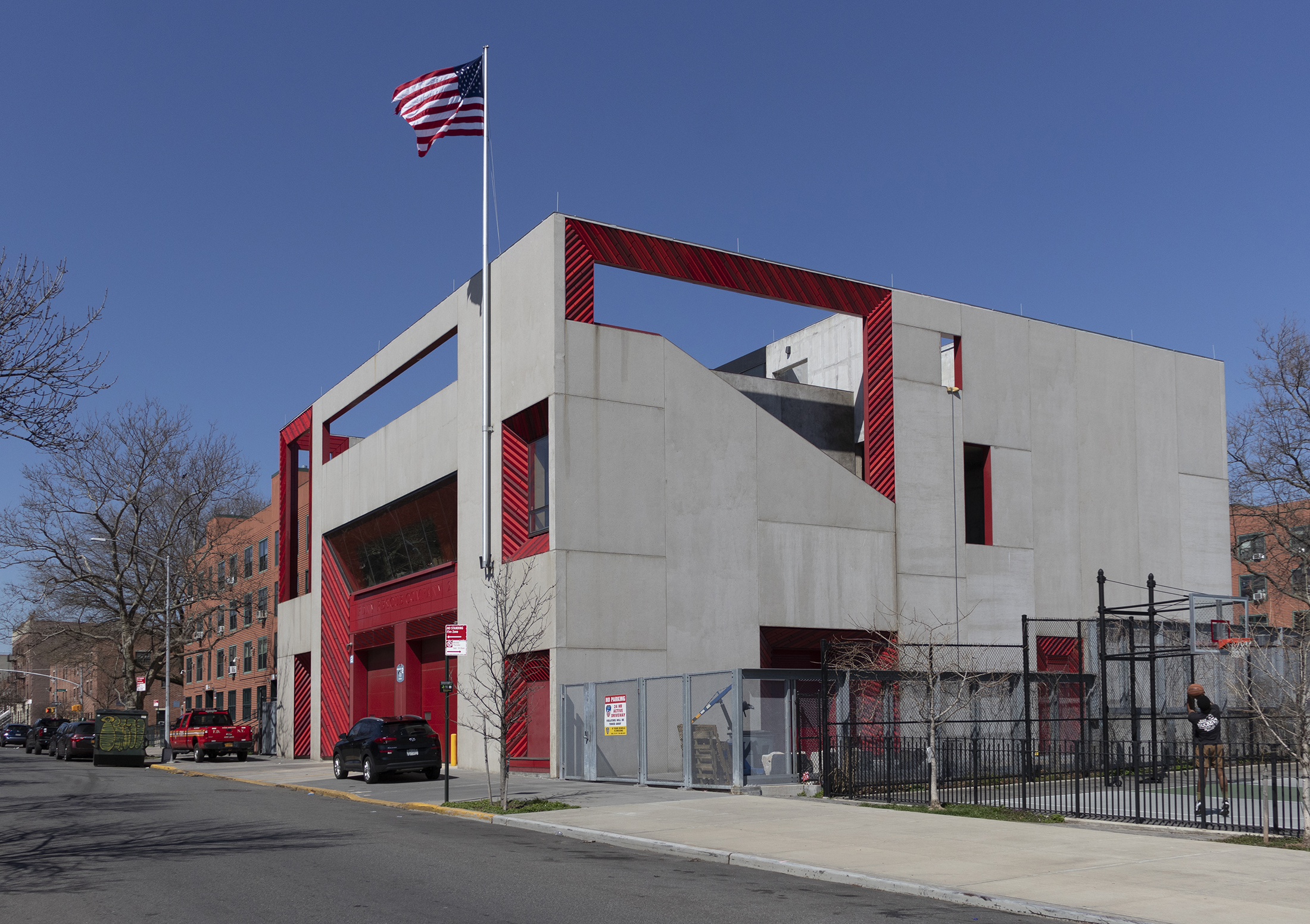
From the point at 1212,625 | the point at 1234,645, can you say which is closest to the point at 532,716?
the point at 1234,645

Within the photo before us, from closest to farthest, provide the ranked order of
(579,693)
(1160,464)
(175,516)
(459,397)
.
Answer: (579,693)
(459,397)
(1160,464)
(175,516)

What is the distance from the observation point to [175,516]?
55875mm

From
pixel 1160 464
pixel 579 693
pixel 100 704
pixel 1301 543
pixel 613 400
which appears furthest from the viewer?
pixel 100 704

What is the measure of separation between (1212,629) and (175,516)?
43722 millimetres

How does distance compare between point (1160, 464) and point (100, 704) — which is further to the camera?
point (100, 704)

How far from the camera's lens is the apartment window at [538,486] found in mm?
32062

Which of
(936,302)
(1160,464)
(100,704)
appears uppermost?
(936,302)

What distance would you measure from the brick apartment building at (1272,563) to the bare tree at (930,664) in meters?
8.33

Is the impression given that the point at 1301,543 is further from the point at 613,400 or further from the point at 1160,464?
the point at 613,400

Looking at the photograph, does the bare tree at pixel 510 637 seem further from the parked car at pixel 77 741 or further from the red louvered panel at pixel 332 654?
the parked car at pixel 77 741

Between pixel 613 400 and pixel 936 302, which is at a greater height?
pixel 936 302

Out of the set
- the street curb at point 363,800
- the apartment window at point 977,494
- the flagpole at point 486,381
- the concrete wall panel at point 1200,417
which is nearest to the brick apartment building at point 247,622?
the street curb at point 363,800

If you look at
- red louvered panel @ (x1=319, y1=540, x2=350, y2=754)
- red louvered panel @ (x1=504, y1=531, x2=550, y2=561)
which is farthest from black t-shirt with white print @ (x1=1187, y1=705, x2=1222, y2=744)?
red louvered panel @ (x1=319, y1=540, x2=350, y2=754)

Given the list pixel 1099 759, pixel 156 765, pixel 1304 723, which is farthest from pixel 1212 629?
pixel 156 765
